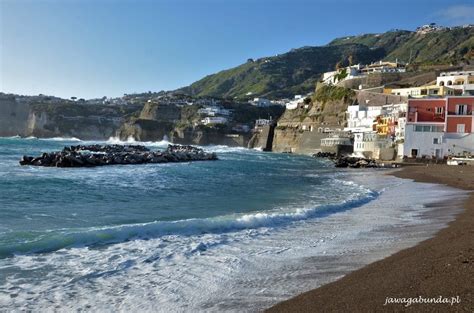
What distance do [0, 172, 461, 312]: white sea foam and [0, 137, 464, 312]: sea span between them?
24mm

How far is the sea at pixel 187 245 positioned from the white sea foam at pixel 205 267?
0.08 ft

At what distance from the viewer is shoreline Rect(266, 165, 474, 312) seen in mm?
6055

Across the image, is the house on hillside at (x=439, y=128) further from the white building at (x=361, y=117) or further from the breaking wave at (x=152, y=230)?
the breaking wave at (x=152, y=230)

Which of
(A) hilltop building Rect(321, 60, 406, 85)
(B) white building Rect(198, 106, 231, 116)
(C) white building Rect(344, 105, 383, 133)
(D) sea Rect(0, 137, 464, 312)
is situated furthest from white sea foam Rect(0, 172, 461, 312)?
(B) white building Rect(198, 106, 231, 116)

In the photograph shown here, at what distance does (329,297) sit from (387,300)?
2.77 ft

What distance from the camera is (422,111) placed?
50.5 m

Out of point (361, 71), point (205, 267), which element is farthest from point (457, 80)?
point (205, 267)

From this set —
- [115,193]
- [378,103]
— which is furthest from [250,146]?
[115,193]

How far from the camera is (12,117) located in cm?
17362

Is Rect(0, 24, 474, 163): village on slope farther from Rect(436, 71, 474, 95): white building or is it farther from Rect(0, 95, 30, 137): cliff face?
Rect(0, 95, 30, 137): cliff face

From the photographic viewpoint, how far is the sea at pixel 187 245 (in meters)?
7.09

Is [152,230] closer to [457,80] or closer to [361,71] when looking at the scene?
[457,80]

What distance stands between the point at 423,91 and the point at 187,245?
71396mm

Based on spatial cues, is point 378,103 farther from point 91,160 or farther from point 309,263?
point 309,263
